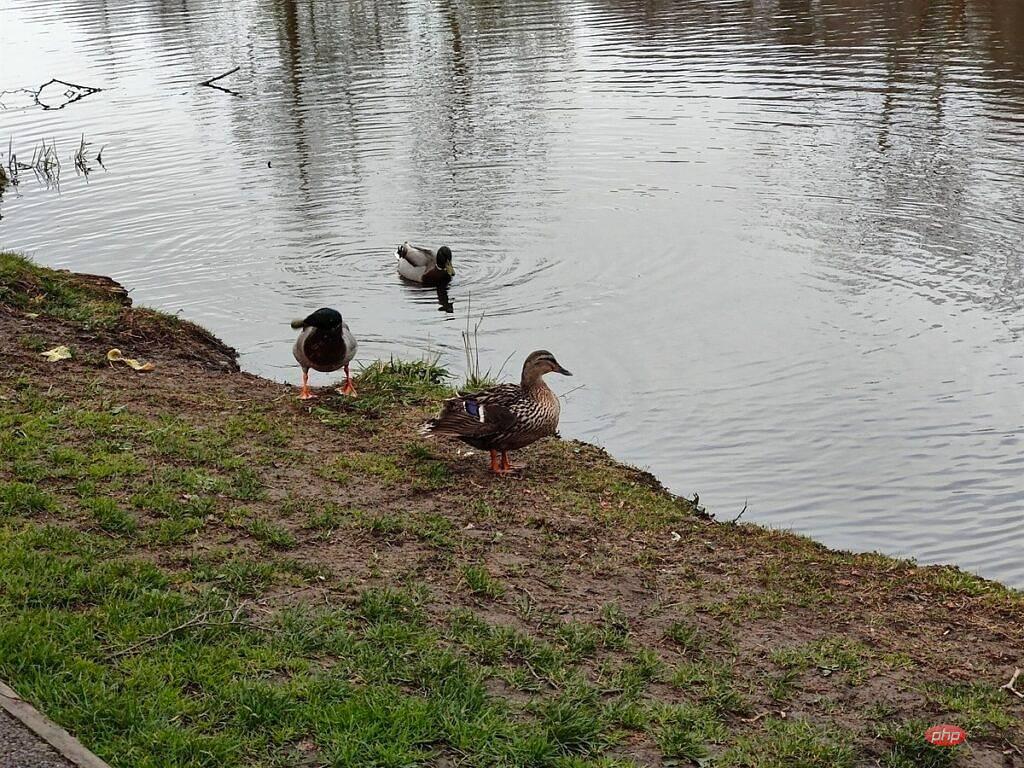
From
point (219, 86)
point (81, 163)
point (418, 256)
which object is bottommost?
point (418, 256)

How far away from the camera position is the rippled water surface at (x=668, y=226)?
401 inches

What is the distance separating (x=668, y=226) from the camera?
16.2 m

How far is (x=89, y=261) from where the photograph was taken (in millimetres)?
16047

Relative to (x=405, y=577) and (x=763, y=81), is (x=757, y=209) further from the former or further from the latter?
(x=405, y=577)

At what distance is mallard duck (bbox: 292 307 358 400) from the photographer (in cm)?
954

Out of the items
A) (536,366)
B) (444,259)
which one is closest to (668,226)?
(444,259)

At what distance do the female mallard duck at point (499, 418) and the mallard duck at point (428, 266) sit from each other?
6.27 m

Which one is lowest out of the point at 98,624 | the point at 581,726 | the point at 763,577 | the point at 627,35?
the point at 763,577

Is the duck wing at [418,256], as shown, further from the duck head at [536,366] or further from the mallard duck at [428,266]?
the duck head at [536,366]

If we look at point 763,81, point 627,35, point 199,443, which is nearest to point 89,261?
point 199,443

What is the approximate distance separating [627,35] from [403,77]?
804 cm

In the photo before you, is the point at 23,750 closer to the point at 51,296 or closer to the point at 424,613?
the point at 424,613
